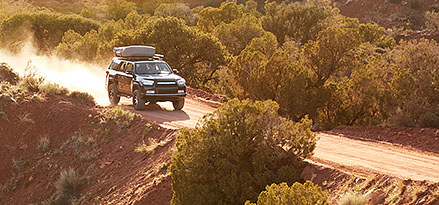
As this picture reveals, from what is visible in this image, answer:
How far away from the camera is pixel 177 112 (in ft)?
69.3

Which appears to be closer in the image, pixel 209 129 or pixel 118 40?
pixel 209 129

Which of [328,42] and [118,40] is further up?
[328,42]

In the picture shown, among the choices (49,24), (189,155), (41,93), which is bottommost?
(49,24)

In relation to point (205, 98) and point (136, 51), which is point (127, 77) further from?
point (205, 98)

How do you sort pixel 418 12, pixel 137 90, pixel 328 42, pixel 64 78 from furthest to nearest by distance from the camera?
pixel 418 12 < pixel 64 78 < pixel 328 42 < pixel 137 90

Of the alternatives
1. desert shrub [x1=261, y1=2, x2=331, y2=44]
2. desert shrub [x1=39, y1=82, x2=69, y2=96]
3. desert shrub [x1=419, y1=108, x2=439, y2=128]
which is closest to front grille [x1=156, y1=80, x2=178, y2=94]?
desert shrub [x1=39, y1=82, x2=69, y2=96]

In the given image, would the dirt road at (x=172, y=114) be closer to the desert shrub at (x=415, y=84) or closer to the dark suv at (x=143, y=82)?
the dark suv at (x=143, y=82)

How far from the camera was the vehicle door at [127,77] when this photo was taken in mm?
20766

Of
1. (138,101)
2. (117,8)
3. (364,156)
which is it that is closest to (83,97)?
(138,101)

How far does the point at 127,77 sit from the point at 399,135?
1034cm

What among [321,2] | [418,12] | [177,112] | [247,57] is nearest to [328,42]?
[247,57]

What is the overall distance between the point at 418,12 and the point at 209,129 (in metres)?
76.5

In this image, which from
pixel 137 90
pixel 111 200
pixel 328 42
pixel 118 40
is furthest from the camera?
pixel 118 40

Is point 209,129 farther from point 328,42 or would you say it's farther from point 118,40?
point 118,40
